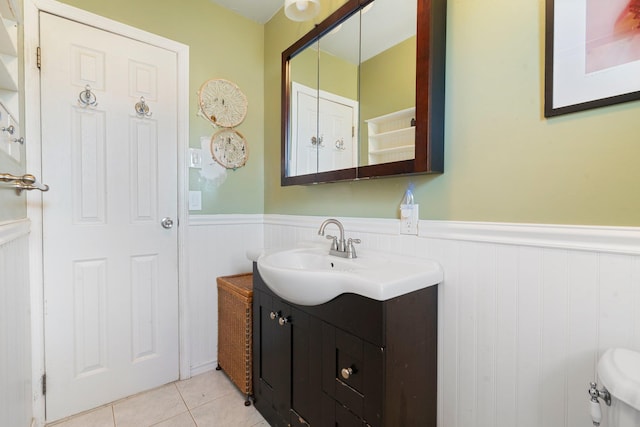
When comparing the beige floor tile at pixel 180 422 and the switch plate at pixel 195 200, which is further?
the switch plate at pixel 195 200

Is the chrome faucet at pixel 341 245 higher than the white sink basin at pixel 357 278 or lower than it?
higher

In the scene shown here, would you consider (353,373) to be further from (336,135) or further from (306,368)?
(336,135)

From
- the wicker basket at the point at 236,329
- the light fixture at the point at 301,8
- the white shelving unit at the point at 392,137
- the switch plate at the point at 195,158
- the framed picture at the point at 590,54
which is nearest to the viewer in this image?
the framed picture at the point at 590,54

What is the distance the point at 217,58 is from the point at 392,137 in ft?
4.45

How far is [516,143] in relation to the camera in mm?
887

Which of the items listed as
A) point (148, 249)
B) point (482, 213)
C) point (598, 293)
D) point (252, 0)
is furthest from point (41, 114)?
point (598, 293)

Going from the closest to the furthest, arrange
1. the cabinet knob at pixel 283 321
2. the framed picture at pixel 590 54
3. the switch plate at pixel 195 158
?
the framed picture at pixel 590 54, the cabinet knob at pixel 283 321, the switch plate at pixel 195 158

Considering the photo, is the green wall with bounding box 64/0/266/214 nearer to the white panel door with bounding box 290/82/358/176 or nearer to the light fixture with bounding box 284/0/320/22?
the white panel door with bounding box 290/82/358/176

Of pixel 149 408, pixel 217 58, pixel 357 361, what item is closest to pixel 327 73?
pixel 217 58

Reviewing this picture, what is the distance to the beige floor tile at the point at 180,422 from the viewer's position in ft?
4.51

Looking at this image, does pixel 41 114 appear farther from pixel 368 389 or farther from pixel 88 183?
pixel 368 389

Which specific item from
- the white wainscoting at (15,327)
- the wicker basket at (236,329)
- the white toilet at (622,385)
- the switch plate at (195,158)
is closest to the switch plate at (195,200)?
the switch plate at (195,158)

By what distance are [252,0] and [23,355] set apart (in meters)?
2.18

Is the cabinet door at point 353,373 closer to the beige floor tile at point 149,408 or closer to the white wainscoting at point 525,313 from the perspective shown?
the white wainscoting at point 525,313
